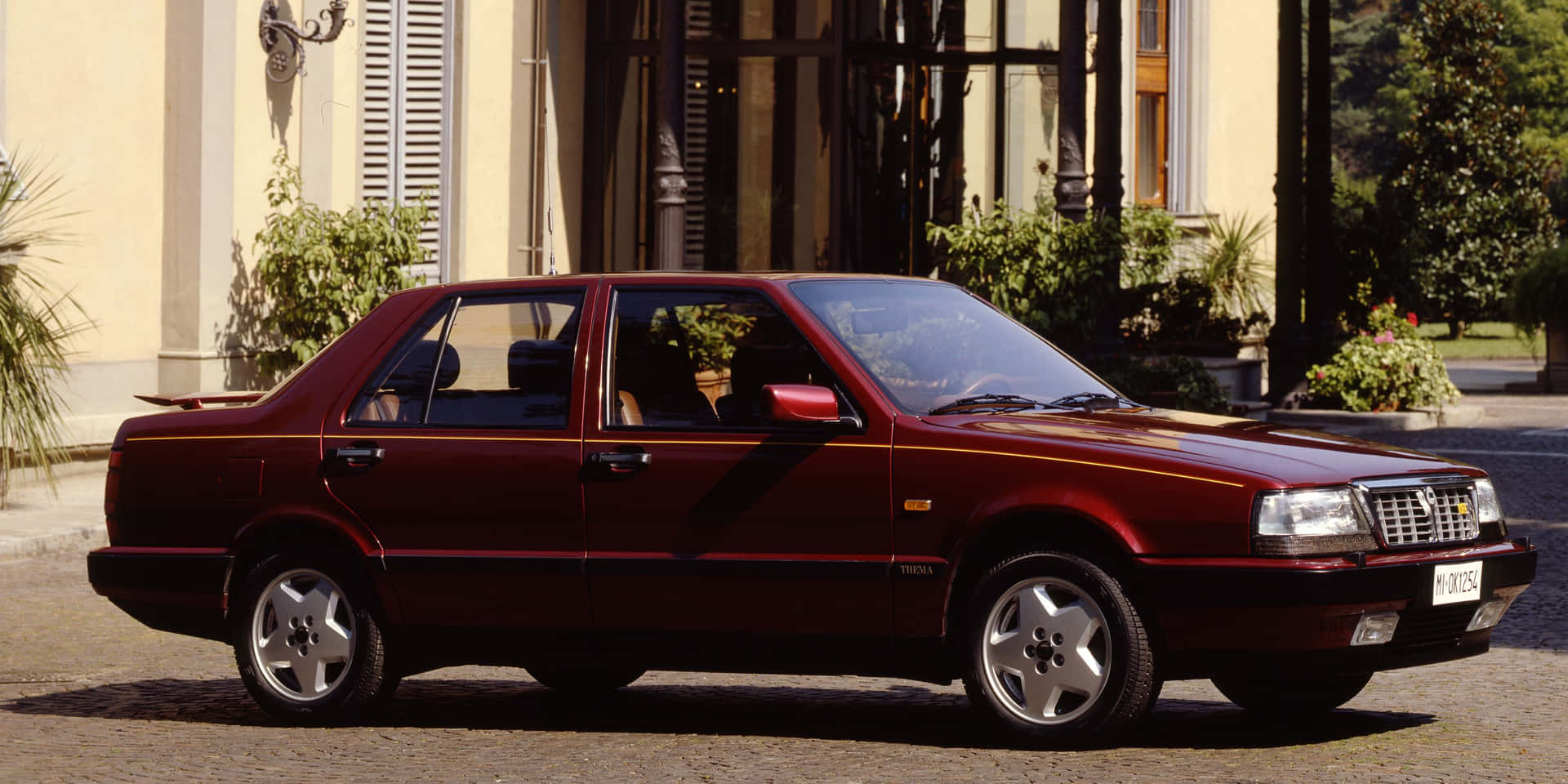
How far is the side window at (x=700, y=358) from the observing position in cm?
754

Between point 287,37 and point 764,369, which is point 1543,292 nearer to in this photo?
point 287,37

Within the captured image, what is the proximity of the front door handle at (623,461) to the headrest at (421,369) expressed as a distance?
0.75 metres

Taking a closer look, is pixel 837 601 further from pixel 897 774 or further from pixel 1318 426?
pixel 1318 426

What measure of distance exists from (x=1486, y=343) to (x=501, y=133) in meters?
27.9

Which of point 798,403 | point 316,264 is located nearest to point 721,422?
point 798,403

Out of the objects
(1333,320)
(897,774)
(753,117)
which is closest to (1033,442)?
(897,774)

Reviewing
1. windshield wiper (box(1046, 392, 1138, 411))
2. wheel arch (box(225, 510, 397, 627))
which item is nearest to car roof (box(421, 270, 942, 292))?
windshield wiper (box(1046, 392, 1138, 411))

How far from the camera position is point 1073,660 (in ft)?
22.9

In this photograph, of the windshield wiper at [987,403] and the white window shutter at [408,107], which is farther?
the white window shutter at [408,107]

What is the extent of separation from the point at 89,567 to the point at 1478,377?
25.8 m

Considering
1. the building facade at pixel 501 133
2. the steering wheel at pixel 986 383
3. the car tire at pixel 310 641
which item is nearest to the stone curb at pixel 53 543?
the building facade at pixel 501 133

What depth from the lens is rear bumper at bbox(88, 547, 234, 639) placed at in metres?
8.12

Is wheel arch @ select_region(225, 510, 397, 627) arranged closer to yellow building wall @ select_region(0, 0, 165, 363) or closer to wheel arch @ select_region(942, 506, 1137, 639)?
wheel arch @ select_region(942, 506, 1137, 639)

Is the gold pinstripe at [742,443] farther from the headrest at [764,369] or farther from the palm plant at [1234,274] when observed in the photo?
the palm plant at [1234,274]
